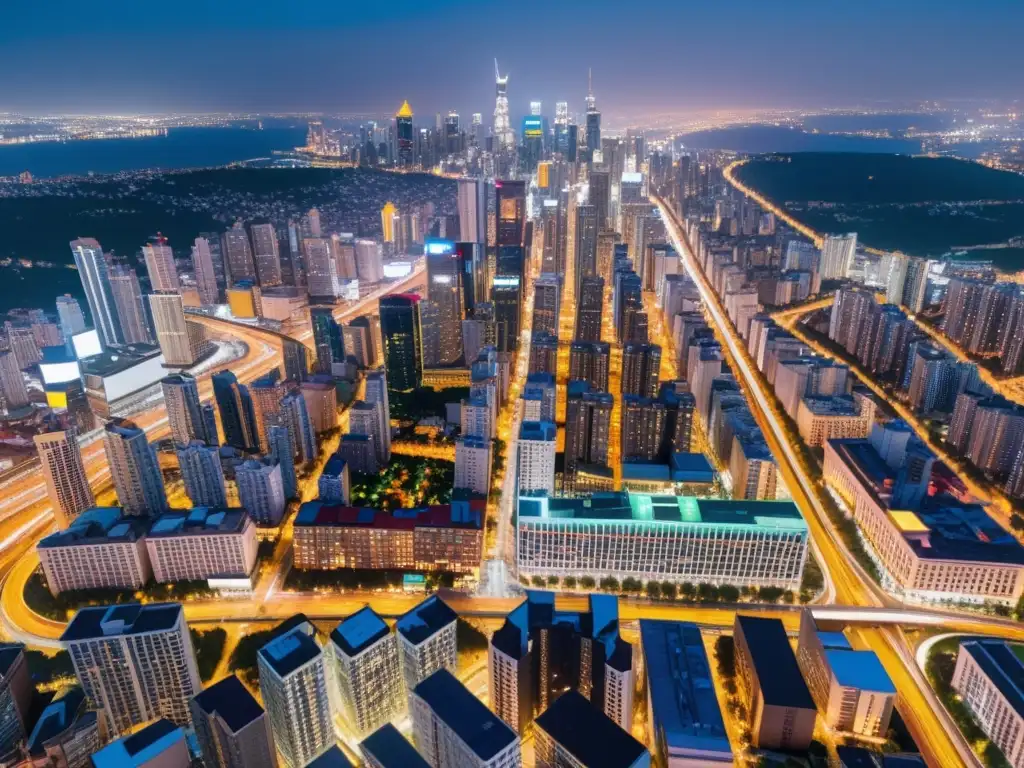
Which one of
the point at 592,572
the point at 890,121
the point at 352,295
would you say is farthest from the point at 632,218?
the point at 890,121

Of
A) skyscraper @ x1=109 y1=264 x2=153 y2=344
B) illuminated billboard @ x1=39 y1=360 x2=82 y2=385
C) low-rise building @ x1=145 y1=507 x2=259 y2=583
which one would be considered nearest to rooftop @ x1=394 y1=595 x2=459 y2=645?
low-rise building @ x1=145 y1=507 x2=259 y2=583

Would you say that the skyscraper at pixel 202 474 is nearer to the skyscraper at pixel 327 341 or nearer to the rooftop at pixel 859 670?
the skyscraper at pixel 327 341

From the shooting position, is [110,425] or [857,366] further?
[857,366]

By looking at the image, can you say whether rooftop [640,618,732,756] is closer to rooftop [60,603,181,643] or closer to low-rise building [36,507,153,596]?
rooftop [60,603,181,643]

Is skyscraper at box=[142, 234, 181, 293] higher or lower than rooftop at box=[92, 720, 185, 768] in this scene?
higher

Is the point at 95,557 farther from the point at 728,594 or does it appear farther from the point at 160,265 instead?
the point at 160,265

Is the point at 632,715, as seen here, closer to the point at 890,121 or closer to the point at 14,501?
the point at 14,501
